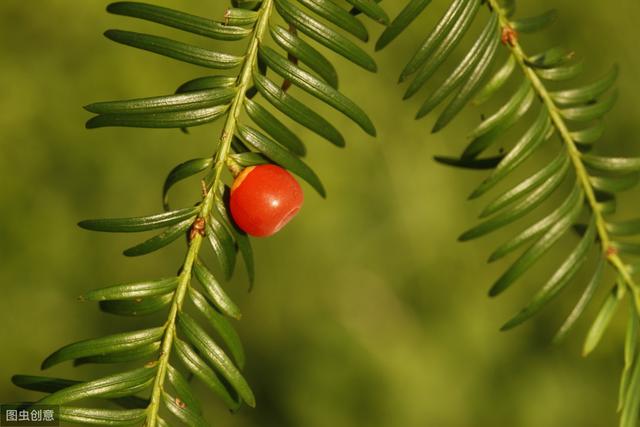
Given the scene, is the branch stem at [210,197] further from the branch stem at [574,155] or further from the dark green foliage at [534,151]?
the branch stem at [574,155]

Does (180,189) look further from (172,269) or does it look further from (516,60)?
(516,60)

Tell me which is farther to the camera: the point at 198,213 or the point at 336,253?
the point at 336,253

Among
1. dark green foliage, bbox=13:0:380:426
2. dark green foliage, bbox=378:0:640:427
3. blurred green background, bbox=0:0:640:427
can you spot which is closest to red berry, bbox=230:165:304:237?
dark green foliage, bbox=13:0:380:426

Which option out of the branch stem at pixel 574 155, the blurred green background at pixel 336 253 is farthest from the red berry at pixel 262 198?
the blurred green background at pixel 336 253

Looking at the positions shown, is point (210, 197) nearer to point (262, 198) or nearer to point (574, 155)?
point (262, 198)

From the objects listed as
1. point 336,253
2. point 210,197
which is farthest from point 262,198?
point 336,253

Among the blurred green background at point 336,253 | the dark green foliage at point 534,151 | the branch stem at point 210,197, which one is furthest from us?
the blurred green background at point 336,253
